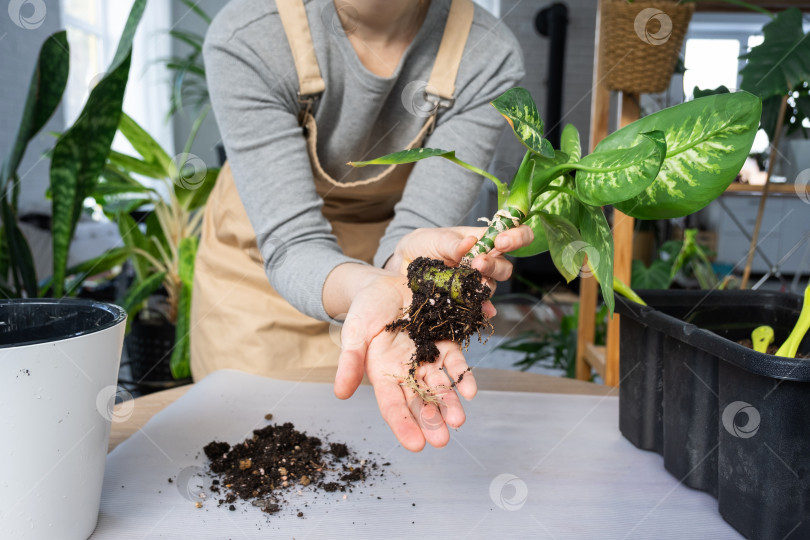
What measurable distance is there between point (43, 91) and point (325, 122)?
0.40 meters

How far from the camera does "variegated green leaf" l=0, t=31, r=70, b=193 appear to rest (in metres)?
0.90

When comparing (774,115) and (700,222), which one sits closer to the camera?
(774,115)

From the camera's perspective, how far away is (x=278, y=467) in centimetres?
56

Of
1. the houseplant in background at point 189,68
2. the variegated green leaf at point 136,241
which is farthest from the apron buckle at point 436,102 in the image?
the variegated green leaf at point 136,241

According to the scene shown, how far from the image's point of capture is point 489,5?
17.6 ft

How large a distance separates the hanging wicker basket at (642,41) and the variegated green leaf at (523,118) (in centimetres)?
60

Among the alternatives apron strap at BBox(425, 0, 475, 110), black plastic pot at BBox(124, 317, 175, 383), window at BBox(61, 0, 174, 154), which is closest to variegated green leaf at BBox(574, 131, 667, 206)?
apron strap at BBox(425, 0, 475, 110)

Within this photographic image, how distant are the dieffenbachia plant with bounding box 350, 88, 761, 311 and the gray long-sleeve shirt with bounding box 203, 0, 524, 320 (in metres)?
0.31

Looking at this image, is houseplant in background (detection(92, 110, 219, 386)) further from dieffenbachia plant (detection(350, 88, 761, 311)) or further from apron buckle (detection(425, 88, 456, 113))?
dieffenbachia plant (detection(350, 88, 761, 311))

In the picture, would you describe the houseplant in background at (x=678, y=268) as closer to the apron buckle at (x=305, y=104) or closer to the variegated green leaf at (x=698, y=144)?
the apron buckle at (x=305, y=104)

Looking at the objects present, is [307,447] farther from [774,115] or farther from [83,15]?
[83,15]

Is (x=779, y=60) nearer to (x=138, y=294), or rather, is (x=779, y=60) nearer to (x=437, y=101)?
(x=437, y=101)

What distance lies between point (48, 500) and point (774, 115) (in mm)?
1215

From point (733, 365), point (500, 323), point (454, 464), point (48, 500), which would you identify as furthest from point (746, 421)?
point (500, 323)
